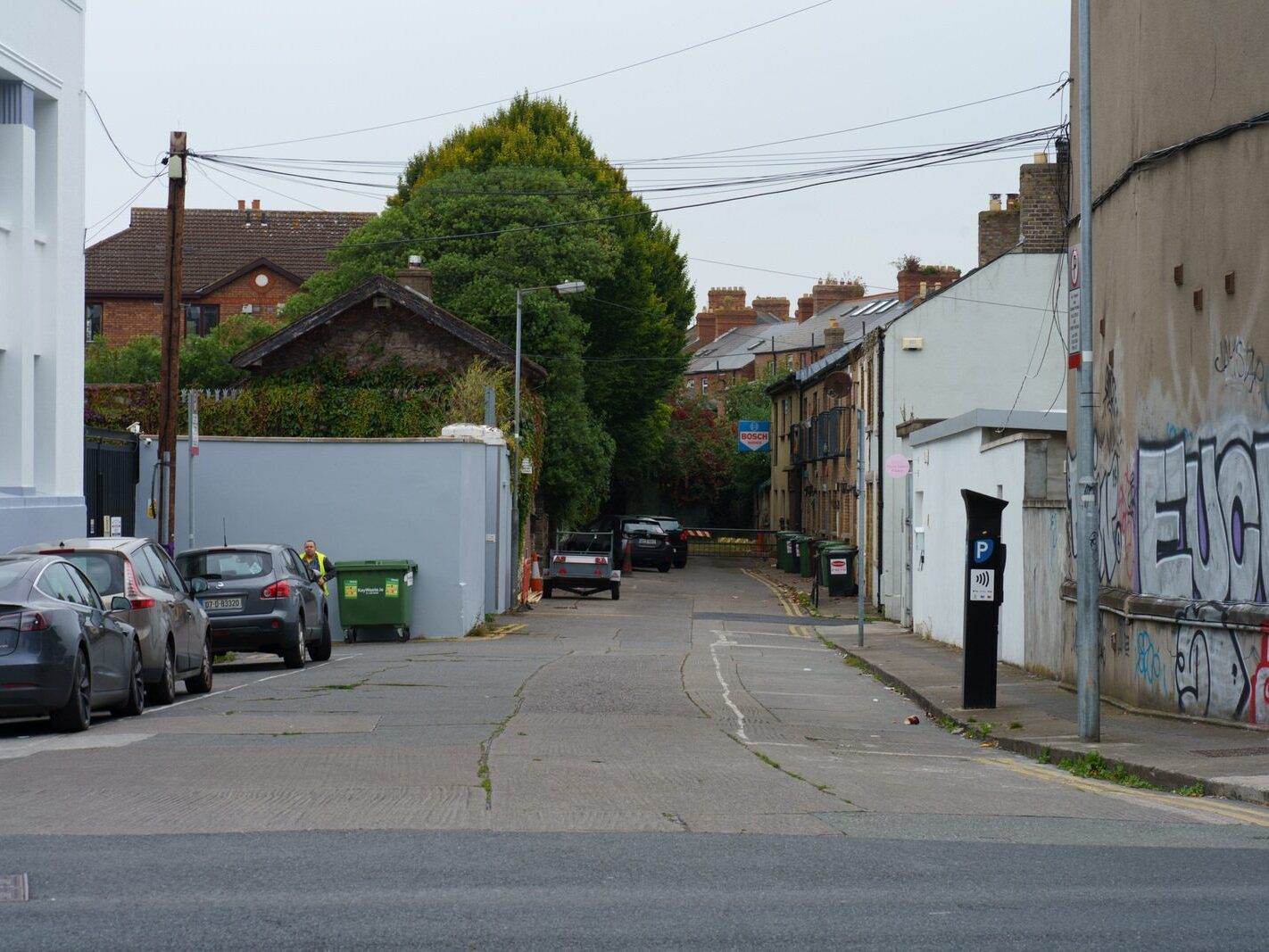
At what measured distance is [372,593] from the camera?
2584 centimetres

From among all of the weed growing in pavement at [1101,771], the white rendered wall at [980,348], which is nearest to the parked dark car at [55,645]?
the weed growing in pavement at [1101,771]

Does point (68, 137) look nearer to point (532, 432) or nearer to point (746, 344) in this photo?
point (532, 432)

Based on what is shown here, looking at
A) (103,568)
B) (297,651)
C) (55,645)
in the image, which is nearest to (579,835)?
(55,645)

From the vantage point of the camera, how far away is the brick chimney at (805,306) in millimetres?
94875

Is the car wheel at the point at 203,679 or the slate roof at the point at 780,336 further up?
the slate roof at the point at 780,336

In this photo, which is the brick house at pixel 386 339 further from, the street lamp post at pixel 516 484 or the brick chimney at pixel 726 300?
the brick chimney at pixel 726 300

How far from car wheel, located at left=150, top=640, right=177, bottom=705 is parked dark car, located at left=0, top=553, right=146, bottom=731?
1222mm

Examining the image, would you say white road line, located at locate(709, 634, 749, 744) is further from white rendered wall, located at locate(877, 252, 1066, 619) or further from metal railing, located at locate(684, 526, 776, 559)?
metal railing, located at locate(684, 526, 776, 559)

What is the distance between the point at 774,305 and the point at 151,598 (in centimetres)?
9171

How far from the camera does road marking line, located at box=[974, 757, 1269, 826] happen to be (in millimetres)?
9438

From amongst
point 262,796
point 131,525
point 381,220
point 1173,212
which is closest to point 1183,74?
point 1173,212

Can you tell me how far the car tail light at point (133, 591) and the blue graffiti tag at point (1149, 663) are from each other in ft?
31.2

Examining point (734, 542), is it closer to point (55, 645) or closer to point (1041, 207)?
point (1041, 207)

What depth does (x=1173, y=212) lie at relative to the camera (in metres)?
14.4
